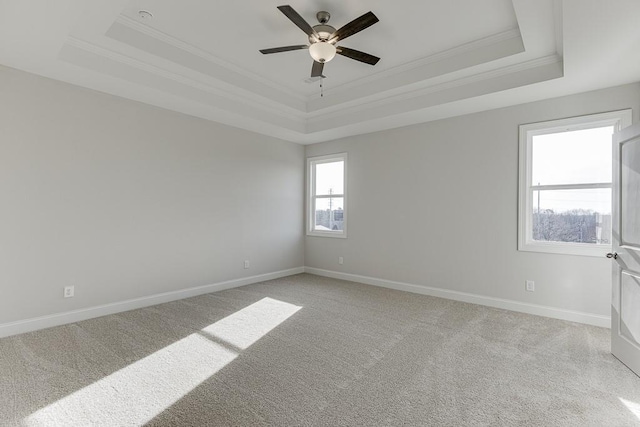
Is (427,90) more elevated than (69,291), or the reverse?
(427,90)

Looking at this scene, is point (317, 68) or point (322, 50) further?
point (317, 68)

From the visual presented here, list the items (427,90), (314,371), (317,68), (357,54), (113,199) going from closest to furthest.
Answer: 1. (314,371)
2. (357,54)
3. (317,68)
4. (113,199)
5. (427,90)

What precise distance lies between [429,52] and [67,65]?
3.71 meters

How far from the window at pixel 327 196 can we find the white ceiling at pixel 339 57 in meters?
1.41

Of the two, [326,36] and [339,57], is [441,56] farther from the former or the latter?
[326,36]

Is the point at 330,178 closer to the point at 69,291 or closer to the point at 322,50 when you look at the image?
the point at 322,50

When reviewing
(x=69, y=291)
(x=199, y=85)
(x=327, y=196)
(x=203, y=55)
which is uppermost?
(x=203, y=55)

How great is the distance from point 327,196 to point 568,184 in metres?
3.59

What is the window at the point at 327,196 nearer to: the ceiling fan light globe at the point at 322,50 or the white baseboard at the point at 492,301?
the white baseboard at the point at 492,301

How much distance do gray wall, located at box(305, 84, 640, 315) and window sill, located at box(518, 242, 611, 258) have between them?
0.21 feet

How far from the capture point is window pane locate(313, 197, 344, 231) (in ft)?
19.1

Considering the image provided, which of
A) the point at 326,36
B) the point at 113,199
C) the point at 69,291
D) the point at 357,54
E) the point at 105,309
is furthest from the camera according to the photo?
the point at 113,199

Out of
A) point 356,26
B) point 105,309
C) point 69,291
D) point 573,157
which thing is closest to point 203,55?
point 356,26

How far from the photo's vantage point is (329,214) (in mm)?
5988
